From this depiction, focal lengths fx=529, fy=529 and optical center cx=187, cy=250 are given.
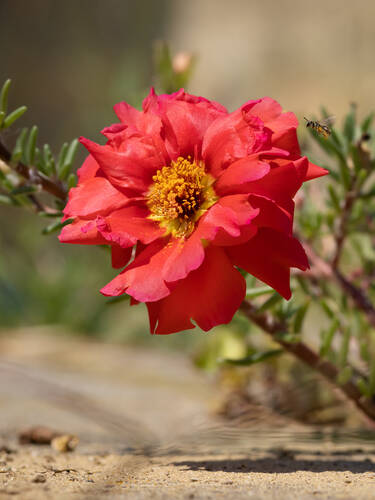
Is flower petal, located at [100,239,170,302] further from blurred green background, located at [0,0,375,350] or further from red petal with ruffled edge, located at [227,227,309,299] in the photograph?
blurred green background, located at [0,0,375,350]

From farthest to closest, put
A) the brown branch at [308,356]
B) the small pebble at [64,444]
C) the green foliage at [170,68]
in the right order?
the green foliage at [170,68] < the small pebble at [64,444] < the brown branch at [308,356]

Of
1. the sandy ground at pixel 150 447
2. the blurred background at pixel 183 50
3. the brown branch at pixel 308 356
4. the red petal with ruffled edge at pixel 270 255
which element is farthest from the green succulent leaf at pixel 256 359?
the blurred background at pixel 183 50

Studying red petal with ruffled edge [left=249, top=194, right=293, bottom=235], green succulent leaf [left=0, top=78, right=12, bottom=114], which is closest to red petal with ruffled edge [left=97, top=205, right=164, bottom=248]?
red petal with ruffled edge [left=249, top=194, right=293, bottom=235]

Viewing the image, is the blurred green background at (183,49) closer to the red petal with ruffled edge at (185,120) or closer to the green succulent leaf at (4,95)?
the green succulent leaf at (4,95)

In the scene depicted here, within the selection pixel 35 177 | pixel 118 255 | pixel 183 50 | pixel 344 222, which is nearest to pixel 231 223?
pixel 118 255

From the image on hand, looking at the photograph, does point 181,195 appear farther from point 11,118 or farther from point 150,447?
point 150,447

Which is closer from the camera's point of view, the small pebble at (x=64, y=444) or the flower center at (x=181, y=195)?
the flower center at (x=181, y=195)
